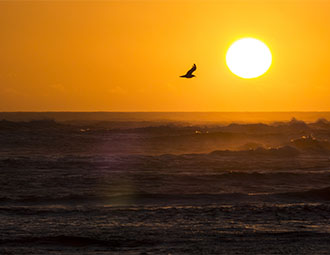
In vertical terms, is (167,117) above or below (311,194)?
below

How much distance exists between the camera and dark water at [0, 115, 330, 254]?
12.0 m

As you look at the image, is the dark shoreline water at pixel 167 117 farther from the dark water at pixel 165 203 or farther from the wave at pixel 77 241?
the wave at pixel 77 241

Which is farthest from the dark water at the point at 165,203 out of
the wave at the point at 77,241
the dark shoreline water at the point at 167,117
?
the dark shoreline water at the point at 167,117

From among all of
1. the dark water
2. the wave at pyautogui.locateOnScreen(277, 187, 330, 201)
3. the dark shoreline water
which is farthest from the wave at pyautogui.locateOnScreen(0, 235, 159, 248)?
the dark shoreline water

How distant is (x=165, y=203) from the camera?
687 inches

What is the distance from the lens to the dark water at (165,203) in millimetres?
11969

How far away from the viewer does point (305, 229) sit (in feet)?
43.3

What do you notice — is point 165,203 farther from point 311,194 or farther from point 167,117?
point 167,117

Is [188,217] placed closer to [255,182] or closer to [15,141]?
[255,182]

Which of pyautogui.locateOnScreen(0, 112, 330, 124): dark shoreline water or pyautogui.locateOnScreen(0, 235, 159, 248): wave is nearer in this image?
pyautogui.locateOnScreen(0, 235, 159, 248): wave

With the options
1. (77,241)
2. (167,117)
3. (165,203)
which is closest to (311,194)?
(165,203)

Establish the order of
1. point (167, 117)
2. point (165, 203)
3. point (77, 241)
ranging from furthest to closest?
point (167, 117) < point (165, 203) < point (77, 241)

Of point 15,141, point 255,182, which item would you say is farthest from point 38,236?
point 15,141

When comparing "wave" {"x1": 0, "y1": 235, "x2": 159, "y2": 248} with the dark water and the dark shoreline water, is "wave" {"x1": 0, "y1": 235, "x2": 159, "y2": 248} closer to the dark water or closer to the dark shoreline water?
the dark water
